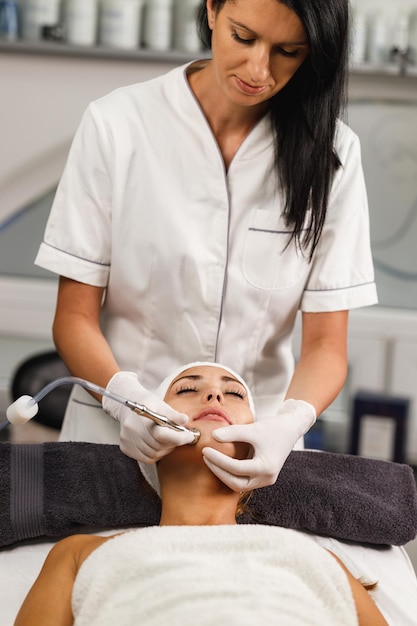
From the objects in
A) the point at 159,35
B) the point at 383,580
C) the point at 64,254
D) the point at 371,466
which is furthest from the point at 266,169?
the point at 159,35

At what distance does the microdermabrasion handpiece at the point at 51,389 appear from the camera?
1261mm

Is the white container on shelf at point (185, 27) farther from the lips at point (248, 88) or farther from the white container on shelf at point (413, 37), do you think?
the lips at point (248, 88)

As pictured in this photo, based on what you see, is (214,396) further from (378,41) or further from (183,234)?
(378,41)

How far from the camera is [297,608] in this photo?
1240 millimetres

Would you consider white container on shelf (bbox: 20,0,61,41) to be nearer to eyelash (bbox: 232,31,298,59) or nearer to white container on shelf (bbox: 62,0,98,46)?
white container on shelf (bbox: 62,0,98,46)

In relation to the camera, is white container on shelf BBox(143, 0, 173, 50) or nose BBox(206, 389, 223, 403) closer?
nose BBox(206, 389, 223, 403)

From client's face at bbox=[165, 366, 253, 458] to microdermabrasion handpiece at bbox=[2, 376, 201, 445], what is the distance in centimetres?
3

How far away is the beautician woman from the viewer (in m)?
1.69

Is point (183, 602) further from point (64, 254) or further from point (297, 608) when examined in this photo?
point (64, 254)

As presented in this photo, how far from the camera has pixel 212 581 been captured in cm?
127

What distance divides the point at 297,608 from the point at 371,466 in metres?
0.58

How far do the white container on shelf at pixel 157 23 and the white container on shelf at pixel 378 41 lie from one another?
71 centimetres

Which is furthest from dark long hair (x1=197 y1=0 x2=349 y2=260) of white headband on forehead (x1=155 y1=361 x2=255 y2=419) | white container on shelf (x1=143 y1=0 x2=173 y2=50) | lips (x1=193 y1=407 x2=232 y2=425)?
white container on shelf (x1=143 y1=0 x2=173 y2=50)

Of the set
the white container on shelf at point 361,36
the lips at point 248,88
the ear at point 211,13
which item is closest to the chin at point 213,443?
the lips at point 248,88
